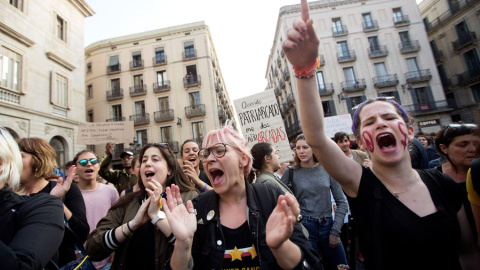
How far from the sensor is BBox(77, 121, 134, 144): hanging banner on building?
683 cm

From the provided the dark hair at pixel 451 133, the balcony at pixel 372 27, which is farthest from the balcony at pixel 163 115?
the dark hair at pixel 451 133

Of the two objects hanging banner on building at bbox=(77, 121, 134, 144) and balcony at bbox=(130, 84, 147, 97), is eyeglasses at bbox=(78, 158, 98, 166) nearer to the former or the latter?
hanging banner on building at bbox=(77, 121, 134, 144)

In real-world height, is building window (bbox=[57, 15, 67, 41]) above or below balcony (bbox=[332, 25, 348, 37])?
below

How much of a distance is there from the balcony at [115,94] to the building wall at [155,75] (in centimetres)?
37

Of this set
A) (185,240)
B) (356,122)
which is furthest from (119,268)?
(356,122)

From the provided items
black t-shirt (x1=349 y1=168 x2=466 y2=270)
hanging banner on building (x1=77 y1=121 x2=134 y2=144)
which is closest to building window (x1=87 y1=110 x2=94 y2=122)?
hanging banner on building (x1=77 y1=121 x2=134 y2=144)

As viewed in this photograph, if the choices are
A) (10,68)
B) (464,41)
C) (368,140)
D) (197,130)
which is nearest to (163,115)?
(197,130)

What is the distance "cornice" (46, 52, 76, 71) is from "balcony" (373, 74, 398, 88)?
25440mm

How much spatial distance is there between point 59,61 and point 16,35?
2.45m

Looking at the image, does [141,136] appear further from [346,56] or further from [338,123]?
[346,56]

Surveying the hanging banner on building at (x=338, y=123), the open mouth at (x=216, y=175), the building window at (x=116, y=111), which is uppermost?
the building window at (x=116, y=111)

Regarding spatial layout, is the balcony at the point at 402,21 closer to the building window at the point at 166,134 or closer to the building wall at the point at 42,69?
the building window at the point at 166,134

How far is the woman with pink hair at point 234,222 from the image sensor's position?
54.2 inches

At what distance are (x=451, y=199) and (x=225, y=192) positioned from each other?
147 cm
